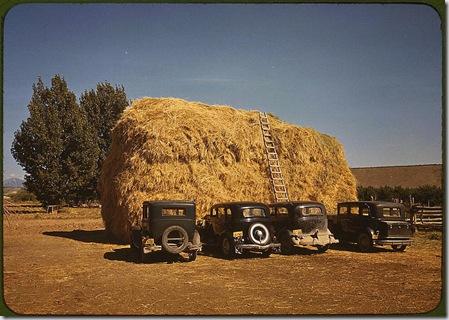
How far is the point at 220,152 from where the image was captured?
17.2 meters

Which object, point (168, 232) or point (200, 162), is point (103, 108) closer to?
point (200, 162)

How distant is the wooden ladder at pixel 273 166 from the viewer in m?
17.9

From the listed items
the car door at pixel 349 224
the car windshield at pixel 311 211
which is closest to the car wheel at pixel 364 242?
the car door at pixel 349 224

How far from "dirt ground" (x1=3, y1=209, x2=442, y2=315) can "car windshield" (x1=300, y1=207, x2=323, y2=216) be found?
4.59 ft

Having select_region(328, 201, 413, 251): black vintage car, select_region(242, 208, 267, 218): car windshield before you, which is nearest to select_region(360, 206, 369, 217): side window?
select_region(328, 201, 413, 251): black vintage car

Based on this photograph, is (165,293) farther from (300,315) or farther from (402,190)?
(402,190)

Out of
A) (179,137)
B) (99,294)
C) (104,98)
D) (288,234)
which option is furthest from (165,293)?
(104,98)

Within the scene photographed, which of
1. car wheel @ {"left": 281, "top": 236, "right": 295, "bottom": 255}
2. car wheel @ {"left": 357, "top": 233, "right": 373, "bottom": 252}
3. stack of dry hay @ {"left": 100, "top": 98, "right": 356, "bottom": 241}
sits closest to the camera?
car wheel @ {"left": 281, "top": 236, "right": 295, "bottom": 255}

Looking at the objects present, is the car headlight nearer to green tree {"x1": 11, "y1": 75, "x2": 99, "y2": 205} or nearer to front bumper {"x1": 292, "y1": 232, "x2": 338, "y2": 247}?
front bumper {"x1": 292, "y1": 232, "x2": 338, "y2": 247}

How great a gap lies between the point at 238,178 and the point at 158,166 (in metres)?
3.58

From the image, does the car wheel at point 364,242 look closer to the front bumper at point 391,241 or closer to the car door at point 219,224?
the front bumper at point 391,241

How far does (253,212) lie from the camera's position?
13484mm

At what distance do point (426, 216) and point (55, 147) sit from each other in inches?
1059

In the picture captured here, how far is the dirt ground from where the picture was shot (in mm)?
7984
